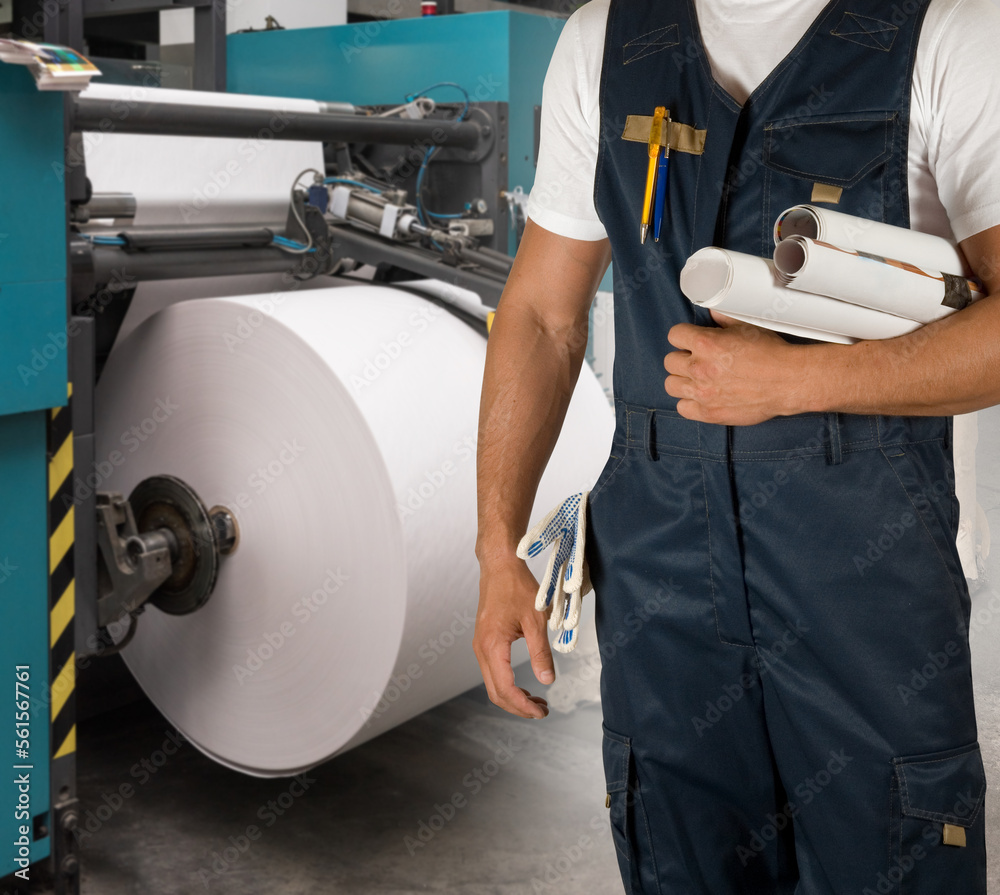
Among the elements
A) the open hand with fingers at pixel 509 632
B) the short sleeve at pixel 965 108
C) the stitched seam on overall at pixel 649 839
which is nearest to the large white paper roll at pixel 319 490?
the open hand with fingers at pixel 509 632

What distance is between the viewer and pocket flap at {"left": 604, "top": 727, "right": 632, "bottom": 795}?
3.45ft

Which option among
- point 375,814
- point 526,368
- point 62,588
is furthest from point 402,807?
point 526,368

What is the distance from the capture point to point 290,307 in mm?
1877

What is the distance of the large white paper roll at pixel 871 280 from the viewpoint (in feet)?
2.63

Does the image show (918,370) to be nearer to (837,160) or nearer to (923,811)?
(837,160)

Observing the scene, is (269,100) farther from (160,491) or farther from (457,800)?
(457,800)

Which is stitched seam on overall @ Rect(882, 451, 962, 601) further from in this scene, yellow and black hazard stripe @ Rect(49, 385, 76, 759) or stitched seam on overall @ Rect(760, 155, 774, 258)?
yellow and black hazard stripe @ Rect(49, 385, 76, 759)

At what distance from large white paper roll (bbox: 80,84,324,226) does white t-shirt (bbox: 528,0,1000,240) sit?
1240 millimetres

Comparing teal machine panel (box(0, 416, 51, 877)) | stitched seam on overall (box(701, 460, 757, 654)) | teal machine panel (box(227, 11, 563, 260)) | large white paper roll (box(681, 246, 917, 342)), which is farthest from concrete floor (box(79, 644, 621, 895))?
large white paper roll (box(681, 246, 917, 342))

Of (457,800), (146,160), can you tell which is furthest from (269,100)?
(457,800)

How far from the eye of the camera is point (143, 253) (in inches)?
81.6

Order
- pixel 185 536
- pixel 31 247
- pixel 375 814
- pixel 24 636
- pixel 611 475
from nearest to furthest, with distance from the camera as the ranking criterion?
pixel 611 475 < pixel 31 247 < pixel 24 636 < pixel 185 536 < pixel 375 814

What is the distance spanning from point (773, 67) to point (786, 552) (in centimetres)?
43

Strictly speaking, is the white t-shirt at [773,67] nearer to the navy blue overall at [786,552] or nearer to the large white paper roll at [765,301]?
the navy blue overall at [786,552]
